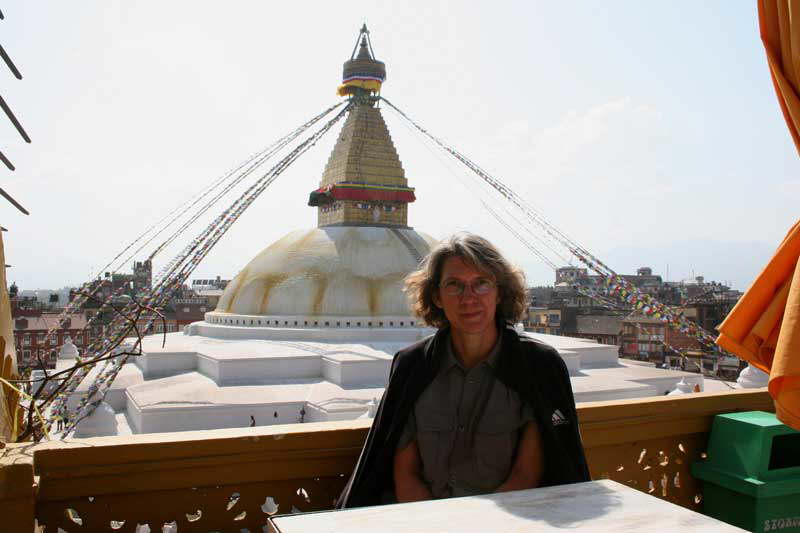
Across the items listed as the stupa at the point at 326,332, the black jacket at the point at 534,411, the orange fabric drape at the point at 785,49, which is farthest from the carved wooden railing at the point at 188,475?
the stupa at the point at 326,332

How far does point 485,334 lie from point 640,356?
32493mm

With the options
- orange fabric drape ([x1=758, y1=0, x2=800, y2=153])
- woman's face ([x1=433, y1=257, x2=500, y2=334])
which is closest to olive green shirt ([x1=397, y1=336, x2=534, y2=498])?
woman's face ([x1=433, y1=257, x2=500, y2=334])

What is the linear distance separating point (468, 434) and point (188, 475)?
1.01 metres

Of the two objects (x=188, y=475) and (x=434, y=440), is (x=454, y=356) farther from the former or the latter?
(x=188, y=475)

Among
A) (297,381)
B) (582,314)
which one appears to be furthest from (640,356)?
(297,381)

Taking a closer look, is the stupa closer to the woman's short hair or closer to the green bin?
the green bin

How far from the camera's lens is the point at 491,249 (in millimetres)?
2252

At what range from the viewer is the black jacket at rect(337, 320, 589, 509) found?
2061 millimetres

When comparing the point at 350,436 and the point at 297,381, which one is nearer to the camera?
the point at 350,436

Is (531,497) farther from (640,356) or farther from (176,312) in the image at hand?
(176,312)

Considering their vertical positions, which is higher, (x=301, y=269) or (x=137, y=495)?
(x=301, y=269)

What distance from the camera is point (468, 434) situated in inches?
81.7

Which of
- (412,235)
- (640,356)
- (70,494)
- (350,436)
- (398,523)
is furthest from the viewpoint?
(640,356)

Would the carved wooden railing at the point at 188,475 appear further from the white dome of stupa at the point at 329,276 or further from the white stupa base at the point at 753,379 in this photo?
the white dome of stupa at the point at 329,276
